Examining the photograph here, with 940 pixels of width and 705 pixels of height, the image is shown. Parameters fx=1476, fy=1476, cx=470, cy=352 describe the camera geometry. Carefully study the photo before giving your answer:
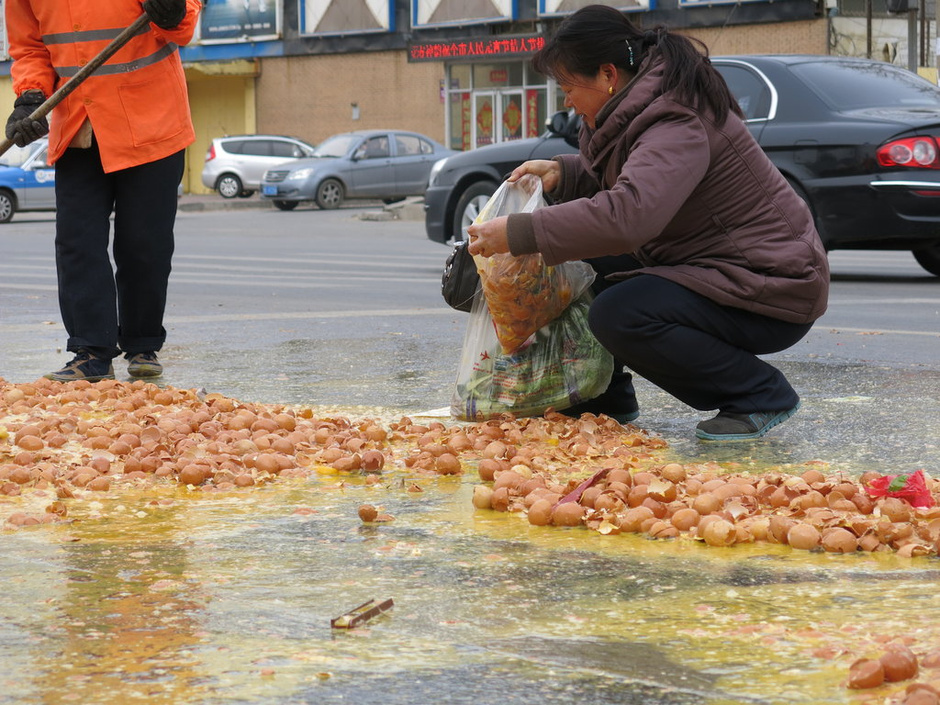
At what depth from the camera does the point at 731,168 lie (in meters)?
4.25

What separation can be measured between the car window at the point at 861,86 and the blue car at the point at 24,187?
1608cm

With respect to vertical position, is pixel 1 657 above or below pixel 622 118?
below

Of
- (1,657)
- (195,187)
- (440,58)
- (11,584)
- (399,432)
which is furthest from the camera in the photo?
(195,187)

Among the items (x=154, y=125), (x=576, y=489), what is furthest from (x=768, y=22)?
(x=576, y=489)

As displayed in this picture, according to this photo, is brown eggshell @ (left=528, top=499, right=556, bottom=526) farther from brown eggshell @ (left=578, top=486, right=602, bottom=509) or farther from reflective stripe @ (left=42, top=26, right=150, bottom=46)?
reflective stripe @ (left=42, top=26, right=150, bottom=46)

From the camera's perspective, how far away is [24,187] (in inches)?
941

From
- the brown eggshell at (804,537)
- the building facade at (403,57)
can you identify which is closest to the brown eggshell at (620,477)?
the brown eggshell at (804,537)

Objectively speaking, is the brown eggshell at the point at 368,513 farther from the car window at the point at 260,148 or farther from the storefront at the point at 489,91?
the storefront at the point at 489,91

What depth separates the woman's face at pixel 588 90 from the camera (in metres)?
4.27

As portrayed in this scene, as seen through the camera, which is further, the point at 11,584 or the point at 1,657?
the point at 11,584

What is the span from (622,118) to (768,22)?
27102 millimetres

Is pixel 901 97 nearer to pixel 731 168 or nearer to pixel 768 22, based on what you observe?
pixel 731 168

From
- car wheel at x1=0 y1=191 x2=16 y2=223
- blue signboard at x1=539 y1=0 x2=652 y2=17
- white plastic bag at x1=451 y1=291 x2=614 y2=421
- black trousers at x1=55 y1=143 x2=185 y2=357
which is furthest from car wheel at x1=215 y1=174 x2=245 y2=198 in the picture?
white plastic bag at x1=451 y1=291 x2=614 y2=421

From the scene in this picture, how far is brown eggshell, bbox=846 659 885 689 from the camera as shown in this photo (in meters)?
2.13
